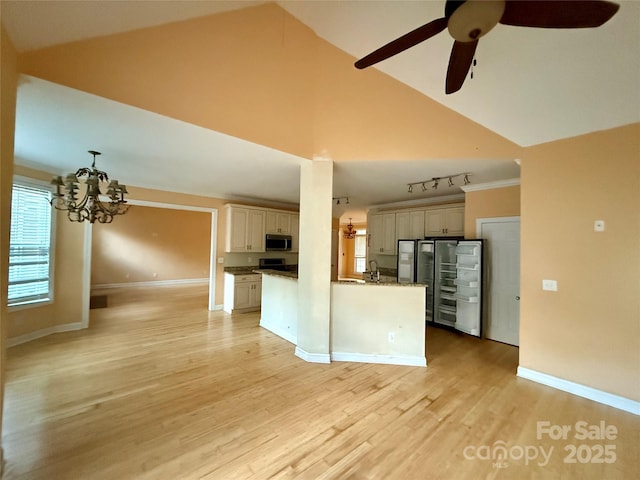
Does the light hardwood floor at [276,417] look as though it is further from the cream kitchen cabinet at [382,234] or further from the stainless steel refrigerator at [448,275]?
the cream kitchen cabinet at [382,234]

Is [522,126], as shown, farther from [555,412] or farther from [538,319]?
[555,412]

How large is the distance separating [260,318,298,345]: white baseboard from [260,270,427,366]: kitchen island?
806 mm

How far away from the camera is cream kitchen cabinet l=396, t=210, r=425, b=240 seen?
17.5 feet

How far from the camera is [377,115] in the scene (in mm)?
3139

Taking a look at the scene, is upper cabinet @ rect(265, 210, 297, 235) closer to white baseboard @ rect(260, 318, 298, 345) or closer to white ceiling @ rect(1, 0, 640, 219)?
white baseboard @ rect(260, 318, 298, 345)

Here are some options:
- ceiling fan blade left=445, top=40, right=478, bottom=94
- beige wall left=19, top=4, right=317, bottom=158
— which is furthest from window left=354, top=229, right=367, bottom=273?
ceiling fan blade left=445, top=40, right=478, bottom=94

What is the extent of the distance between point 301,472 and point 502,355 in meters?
3.26

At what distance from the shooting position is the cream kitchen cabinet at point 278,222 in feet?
20.4

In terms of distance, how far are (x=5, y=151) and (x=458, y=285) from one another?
17.6ft

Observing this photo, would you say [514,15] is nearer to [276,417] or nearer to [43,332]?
[276,417]

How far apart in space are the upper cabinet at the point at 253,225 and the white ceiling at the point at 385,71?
2.10 metres

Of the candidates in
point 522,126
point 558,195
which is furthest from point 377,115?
point 558,195

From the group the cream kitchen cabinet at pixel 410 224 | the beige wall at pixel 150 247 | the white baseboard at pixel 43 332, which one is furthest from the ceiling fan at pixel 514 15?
the beige wall at pixel 150 247

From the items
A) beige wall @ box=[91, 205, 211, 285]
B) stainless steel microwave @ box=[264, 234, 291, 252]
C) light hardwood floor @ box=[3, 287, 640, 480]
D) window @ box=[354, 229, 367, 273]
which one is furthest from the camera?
window @ box=[354, 229, 367, 273]
